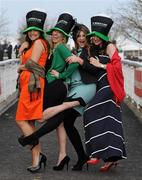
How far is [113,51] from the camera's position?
6.84m

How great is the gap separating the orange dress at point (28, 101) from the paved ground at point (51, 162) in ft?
2.31

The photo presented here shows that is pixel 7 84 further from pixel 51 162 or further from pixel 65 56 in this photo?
pixel 65 56

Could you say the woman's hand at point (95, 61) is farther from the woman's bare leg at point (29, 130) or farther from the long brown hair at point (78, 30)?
the woman's bare leg at point (29, 130)

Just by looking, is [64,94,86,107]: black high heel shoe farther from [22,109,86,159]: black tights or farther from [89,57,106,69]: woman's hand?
[89,57,106,69]: woman's hand

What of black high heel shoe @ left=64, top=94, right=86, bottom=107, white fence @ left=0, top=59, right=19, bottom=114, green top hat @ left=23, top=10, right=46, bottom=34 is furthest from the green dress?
white fence @ left=0, top=59, right=19, bottom=114

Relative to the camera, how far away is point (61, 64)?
6887 mm

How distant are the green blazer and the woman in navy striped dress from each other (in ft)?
0.90

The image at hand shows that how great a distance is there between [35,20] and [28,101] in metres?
0.98

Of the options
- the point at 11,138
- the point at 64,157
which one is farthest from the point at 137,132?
the point at 64,157

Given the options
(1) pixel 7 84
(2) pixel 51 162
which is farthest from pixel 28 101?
(1) pixel 7 84

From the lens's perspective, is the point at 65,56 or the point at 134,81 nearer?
the point at 65,56

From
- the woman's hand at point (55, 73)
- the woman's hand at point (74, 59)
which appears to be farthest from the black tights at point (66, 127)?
the woman's hand at point (74, 59)

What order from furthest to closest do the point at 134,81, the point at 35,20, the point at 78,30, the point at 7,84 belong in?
the point at 7,84 < the point at 134,81 < the point at 78,30 < the point at 35,20

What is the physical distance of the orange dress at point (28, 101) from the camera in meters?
6.82
